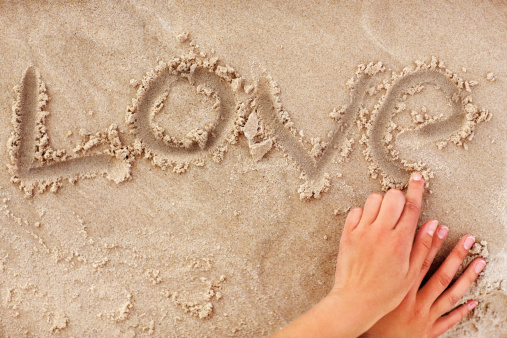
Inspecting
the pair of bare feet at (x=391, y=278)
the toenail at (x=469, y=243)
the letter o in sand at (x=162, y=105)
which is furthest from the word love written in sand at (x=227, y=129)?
the toenail at (x=469, y=243)

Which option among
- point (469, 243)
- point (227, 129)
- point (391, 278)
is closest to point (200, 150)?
point (227, 129)

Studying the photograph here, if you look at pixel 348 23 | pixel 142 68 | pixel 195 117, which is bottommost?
pixel 195 117

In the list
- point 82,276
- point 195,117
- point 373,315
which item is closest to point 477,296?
point 373,315

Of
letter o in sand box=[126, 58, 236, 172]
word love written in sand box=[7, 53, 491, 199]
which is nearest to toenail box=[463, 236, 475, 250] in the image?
word love written in sand box=[7, 53, 491, 199]

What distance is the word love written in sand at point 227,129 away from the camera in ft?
5.57

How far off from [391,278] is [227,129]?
891 millimetres

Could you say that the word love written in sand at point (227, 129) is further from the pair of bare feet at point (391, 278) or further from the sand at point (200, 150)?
the pair of bare feet at point (391, 278)

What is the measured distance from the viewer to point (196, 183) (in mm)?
1727

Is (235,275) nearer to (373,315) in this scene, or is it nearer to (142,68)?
(373,315)

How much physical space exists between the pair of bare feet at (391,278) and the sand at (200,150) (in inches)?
2.8

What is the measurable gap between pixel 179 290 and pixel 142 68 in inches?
36.9

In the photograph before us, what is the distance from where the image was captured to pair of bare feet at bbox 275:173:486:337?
1646 mm

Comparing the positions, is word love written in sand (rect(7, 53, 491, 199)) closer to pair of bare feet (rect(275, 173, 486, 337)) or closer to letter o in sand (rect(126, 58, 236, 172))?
letter o in sand (rect(126, 58, 236, 172))

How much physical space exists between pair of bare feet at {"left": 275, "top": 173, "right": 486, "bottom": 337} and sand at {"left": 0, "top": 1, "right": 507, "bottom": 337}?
71 millimetres
